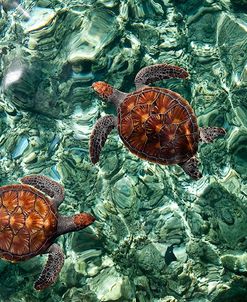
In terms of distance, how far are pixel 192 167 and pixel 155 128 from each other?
957 mm

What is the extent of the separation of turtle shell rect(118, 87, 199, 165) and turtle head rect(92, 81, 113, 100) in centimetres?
40

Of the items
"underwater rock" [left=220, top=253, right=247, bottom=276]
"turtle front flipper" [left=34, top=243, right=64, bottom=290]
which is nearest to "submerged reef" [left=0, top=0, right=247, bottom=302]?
"underwater rock" [left=220, top=253, right=247, bottom=276]

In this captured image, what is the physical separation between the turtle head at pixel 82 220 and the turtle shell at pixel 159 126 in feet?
4.01

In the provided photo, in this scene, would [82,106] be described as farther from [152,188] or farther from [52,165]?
[152,188]

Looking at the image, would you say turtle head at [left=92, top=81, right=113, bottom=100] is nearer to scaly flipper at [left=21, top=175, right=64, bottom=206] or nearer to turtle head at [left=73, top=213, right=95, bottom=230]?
scaly flipper at [left=21, top=175, right=64, bottom=206]

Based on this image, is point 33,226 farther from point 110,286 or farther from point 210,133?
point 210,133

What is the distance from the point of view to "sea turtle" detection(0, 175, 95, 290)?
20.2ft

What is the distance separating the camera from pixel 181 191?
7.12 m

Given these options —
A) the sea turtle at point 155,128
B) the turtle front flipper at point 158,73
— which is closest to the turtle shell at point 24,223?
the sea turtle at point 155,128

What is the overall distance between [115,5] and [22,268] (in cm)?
483

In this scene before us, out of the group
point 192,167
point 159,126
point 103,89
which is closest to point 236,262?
point 192,167

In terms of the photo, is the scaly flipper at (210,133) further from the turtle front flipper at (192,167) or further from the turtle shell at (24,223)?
the turtle shell at (24,223)

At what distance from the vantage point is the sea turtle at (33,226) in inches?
242

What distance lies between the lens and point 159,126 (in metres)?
6.43
